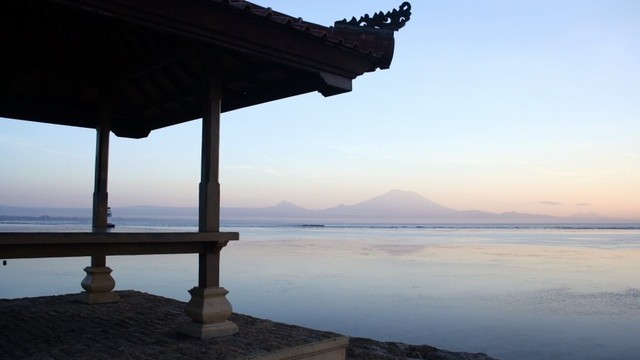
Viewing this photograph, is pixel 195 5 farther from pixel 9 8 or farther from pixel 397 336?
pixel 397 336

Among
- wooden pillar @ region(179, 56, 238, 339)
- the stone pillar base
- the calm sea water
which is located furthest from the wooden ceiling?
the stone pillar base

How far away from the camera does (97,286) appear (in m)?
7.88

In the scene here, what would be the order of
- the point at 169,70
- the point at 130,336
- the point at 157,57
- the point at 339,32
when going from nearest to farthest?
the point at 130,336 < the point at 339,32 < the point at 157,57 < the point at 169,70

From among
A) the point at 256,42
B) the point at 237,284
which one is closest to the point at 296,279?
the point at 237,284

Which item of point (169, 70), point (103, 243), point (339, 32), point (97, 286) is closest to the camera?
point (103, 243)

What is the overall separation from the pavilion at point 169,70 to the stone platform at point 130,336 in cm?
39

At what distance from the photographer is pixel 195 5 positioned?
4691 millimetres

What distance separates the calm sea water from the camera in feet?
33.3

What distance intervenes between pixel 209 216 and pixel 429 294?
34.9 ft

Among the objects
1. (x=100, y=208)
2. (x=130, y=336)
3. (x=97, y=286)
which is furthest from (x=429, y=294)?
(x=130, y=336)

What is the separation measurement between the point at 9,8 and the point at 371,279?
1406cm

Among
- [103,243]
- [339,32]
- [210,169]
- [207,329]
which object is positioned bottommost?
[207,329]

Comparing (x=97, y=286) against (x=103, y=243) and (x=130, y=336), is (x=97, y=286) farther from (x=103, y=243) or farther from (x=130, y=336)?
(x=103, y=243)

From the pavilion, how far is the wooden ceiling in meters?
0.01
